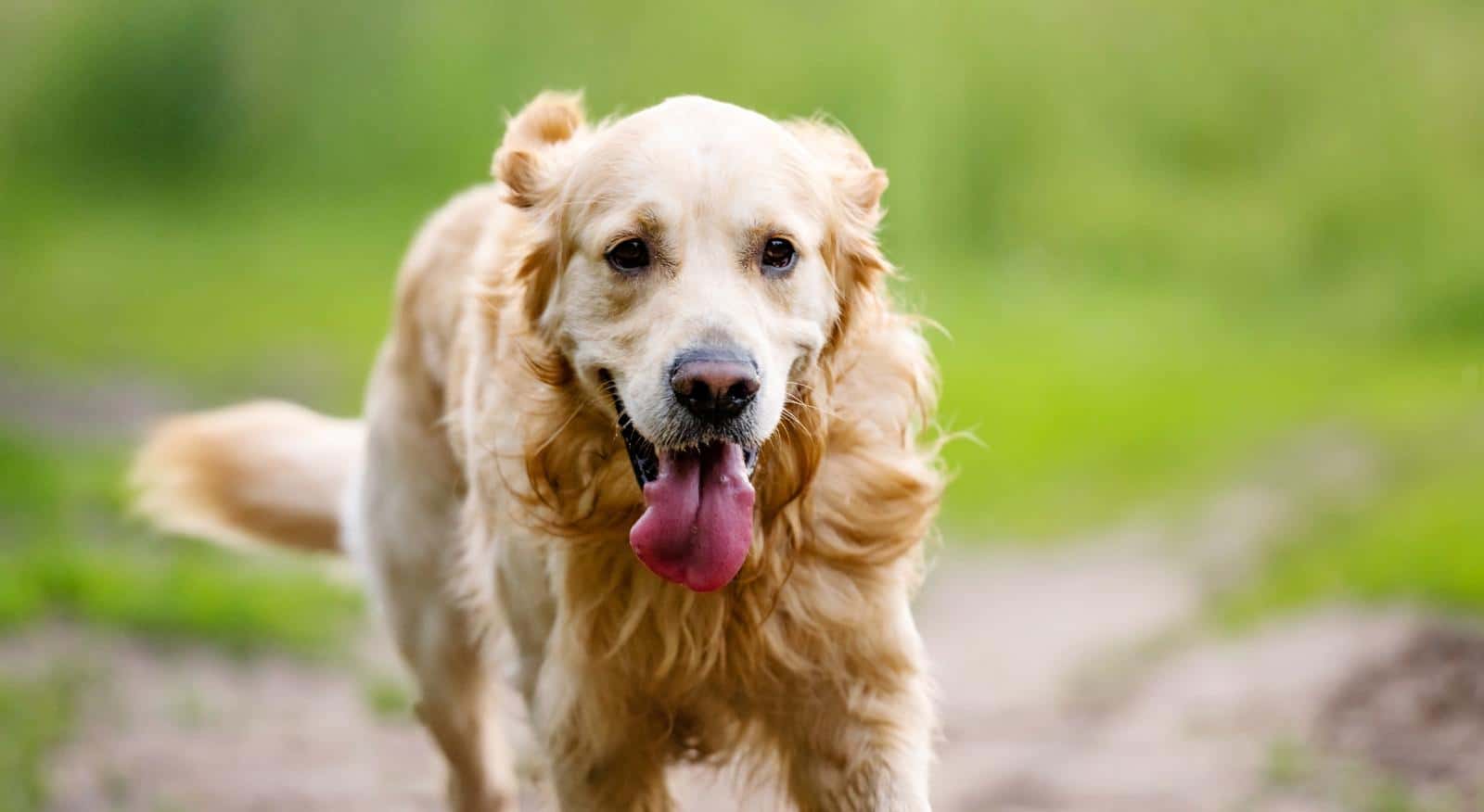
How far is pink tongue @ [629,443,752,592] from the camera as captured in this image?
3.54m

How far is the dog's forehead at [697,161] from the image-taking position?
3.59m

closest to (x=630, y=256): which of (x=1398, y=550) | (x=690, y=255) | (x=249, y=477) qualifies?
(x=690, y=255)

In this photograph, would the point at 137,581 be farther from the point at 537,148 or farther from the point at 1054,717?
the point at 537,148

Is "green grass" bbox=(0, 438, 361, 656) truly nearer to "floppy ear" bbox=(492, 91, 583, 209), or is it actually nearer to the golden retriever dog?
the golden retriever dog

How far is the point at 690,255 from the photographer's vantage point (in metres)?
3.55

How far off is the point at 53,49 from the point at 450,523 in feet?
38.4

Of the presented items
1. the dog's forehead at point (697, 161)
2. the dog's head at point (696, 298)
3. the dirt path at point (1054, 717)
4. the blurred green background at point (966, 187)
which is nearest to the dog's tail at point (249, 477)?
the dirt path at point (1054, 717)

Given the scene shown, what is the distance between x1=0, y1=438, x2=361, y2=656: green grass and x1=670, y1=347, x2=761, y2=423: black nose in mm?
5152

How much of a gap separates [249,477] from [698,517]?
3.00 meters

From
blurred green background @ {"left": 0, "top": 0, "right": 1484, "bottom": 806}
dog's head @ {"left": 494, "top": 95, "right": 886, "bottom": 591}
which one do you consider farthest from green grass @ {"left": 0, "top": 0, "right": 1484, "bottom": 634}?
dog's head @ {"left": 494, "top": 95, "right": 886, "bottom": 591}

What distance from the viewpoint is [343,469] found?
20.0 feet

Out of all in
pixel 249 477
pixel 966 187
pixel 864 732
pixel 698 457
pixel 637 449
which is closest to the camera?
pixel 698 457

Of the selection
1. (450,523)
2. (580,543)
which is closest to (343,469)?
(450,523)

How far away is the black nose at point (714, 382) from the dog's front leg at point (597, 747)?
82 cm
